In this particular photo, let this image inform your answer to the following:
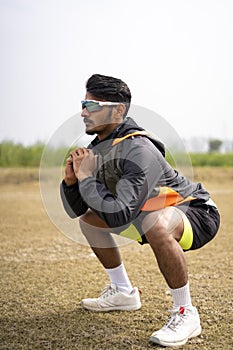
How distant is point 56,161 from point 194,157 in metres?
24.1

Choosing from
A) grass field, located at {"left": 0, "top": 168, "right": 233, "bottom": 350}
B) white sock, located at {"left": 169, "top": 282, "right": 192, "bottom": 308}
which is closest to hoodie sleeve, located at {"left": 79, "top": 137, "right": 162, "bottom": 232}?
white sock, located at {"left": 169, "top": 282, "right": 192, "bottom": 308}

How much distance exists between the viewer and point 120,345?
3512 millimetres

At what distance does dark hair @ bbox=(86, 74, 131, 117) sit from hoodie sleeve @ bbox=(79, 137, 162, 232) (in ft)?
1.20

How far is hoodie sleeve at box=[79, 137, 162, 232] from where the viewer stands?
3391 millimetres

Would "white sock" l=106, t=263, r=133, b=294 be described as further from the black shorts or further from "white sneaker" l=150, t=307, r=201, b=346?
"white sneaker" l=150, t=307, r=201, b=346

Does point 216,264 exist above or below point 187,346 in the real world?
below

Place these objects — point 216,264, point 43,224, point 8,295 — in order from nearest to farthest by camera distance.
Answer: point 8,295
point 216,264
point 43,224

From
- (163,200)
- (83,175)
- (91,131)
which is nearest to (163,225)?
(163,200)

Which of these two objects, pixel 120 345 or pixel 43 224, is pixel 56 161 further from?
pixel 43 224

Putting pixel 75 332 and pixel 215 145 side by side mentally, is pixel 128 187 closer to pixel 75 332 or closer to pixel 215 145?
pixel 75 332

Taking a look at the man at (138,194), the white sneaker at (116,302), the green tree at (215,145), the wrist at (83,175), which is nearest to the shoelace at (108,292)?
the white sneaker at (116,302)

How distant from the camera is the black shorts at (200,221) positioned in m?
3.82

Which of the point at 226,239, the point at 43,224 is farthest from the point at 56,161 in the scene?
the point at 43,224

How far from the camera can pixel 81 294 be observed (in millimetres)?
4746
